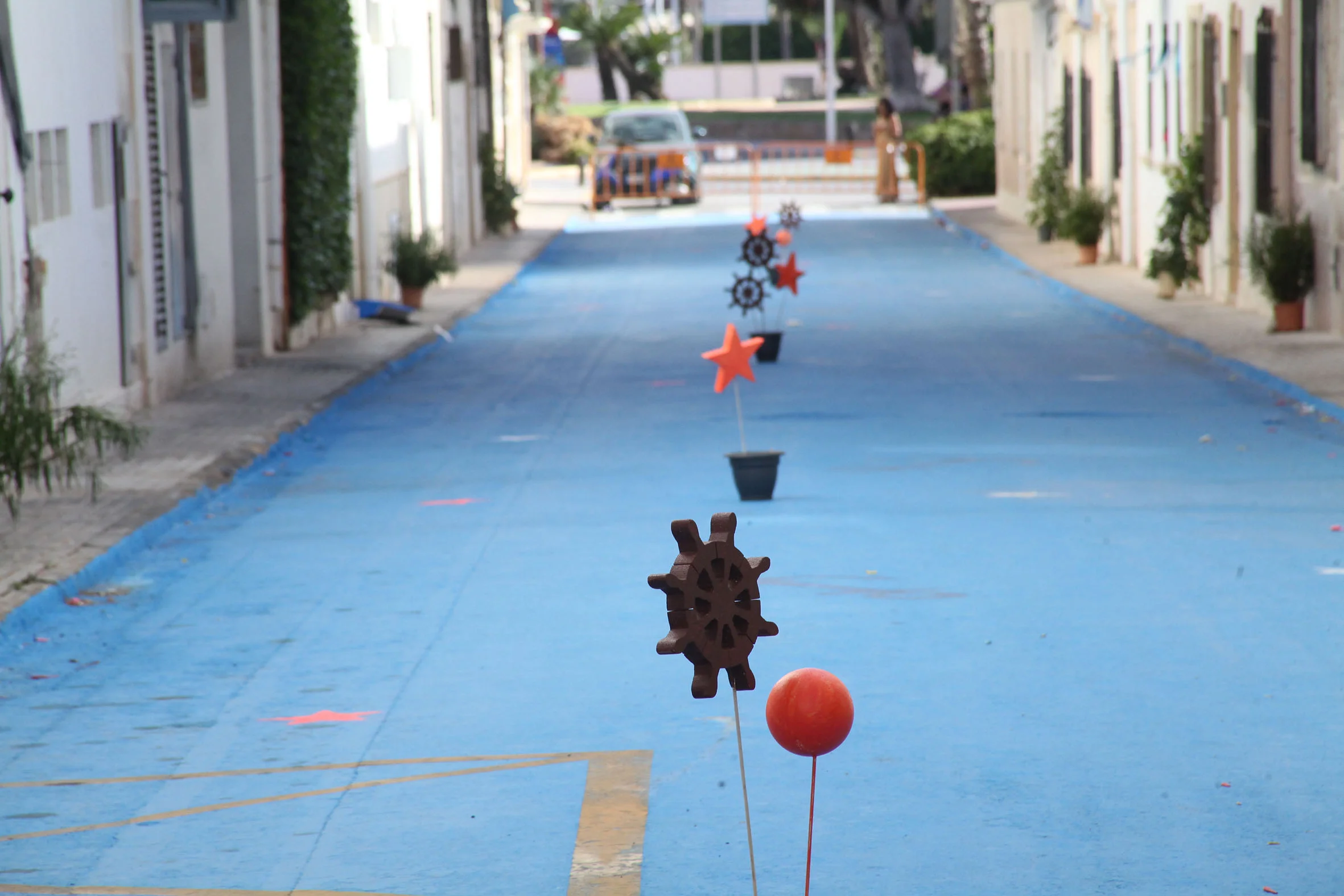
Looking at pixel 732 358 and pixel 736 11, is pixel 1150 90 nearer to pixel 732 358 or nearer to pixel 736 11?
pixel 732 358

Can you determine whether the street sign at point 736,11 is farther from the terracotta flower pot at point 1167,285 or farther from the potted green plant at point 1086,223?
the terracotta flower pot at point 1167,285

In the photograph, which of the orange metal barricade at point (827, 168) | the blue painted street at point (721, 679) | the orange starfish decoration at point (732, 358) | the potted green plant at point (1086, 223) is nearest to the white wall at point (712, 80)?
the orange metal barricade at point (827, 168)

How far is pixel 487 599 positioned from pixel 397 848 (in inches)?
139

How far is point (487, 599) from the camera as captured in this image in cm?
928

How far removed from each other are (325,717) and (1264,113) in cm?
1598

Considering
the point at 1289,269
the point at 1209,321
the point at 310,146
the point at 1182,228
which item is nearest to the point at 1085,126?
the point at 1182,228

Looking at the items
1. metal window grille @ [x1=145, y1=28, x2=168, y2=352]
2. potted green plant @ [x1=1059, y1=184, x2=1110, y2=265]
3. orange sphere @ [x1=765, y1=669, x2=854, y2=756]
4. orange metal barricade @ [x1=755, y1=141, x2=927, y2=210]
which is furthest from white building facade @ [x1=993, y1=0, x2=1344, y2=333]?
orange sphere @ [x1=765, y1=669, x2=854, y2=756]

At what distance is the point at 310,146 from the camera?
20.7 meters

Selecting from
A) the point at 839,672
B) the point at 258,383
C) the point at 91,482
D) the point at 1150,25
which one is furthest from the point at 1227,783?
the point at 1150,25

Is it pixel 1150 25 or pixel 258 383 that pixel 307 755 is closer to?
pixel 258 383

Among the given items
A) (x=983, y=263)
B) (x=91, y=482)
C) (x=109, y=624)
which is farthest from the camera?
(x=983, y=263)

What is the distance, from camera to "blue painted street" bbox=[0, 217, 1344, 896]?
573 centimetres

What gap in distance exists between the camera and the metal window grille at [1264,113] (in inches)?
808

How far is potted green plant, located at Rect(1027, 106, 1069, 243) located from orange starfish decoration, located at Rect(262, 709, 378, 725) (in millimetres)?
24952
